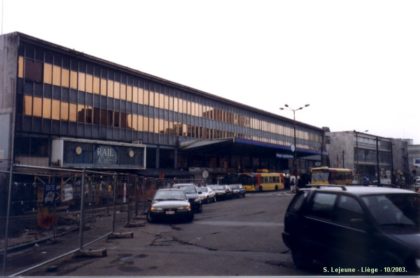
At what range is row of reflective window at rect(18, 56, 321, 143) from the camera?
125ft

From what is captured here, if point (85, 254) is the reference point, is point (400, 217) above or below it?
above

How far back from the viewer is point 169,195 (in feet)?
67.7

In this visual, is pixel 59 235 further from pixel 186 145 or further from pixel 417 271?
pixel 186 145

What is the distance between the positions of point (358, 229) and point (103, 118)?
137ft

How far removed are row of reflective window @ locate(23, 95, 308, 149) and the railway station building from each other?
0.30 ft

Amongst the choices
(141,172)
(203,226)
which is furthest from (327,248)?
(141,172)

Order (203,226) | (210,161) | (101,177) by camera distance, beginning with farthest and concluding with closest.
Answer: (210,161) → (203,226) → (101,177)

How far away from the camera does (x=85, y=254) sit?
10.5m

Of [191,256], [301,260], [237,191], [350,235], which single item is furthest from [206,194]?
[350,235]

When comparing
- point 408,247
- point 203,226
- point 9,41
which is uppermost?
point 9,41

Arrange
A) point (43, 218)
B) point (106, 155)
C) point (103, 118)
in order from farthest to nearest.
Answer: point (103, 118), point (106, 155), point (43, 218)

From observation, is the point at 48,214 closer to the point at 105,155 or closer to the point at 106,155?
the point at 105,155

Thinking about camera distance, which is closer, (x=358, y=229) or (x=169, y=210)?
(x=358, y=229)

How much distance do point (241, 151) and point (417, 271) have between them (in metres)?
60.1
